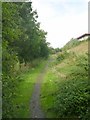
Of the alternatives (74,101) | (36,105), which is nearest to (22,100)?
(36,105)

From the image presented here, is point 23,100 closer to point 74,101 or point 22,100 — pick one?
point 22,100

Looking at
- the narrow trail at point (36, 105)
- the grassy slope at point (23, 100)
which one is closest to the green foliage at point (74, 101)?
the narrow trail at point (36, 105)

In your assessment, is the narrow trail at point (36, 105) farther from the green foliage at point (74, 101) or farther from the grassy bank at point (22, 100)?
the green foliage at point (74, 101)

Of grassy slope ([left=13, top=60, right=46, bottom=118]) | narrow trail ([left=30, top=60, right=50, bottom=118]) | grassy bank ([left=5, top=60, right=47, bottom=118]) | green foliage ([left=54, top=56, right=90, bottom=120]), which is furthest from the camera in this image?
narrow trail ([left=30, top=60, right=50, bottom=118])

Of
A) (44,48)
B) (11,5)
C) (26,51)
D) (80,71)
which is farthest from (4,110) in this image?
(44,48)

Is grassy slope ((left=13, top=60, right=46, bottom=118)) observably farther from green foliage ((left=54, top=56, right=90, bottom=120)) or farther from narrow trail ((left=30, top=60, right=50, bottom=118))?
green foliage ((left=54, top=56, right=90, bottom=120))

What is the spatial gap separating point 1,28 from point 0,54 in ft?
5.57

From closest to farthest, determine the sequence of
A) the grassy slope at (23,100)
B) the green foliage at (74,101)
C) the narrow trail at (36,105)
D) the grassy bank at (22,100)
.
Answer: the grassy bank at (22,100), the grassy slope at (23,100), the green foliage at (74,101), the narrow trail at (36,105)

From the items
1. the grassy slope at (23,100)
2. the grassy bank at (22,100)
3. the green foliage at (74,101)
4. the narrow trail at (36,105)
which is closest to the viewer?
the grassy bank at (22,100)

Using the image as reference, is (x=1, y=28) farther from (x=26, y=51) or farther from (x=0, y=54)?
(x=26, y=51)

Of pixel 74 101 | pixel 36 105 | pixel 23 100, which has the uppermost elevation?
pixel 74 101

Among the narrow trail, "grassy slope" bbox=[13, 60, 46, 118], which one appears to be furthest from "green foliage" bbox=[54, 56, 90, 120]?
"grassy slope" bbox=[13, 60, 46, 118]

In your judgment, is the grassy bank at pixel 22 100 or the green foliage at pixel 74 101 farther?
the green foliage at pixel 74 101

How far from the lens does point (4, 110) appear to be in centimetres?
1353
